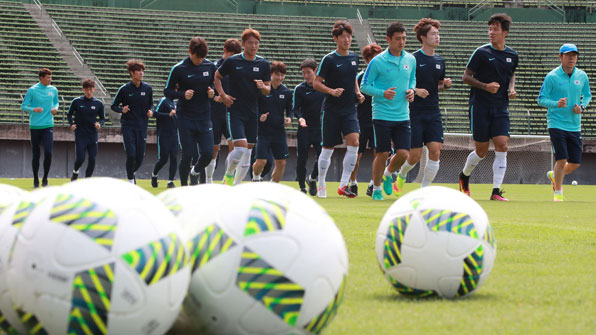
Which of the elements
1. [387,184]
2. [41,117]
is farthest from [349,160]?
[41,117]

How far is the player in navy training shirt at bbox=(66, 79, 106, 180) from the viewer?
1636cm

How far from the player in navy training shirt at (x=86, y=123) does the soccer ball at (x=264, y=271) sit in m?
13.7

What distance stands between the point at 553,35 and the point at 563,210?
27.2m

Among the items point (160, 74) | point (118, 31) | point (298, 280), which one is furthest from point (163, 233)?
point (118, 31)

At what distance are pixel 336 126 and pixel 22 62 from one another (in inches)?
792

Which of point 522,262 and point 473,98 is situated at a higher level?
point 473,98

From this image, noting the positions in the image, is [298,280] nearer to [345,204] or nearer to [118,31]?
[345,204]

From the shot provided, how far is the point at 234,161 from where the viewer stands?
40.8ft

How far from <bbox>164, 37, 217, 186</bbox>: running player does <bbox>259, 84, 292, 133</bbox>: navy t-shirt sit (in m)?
2.10

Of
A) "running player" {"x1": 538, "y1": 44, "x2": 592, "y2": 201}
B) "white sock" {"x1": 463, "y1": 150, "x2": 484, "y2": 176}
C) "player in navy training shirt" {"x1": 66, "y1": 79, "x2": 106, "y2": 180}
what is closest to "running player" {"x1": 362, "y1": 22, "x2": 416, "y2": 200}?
"white sock" {"x1": 463, "y1": 150, "x2": 484, "y2": 176}

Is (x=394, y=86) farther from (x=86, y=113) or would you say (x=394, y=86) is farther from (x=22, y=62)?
(x=22, y=62)

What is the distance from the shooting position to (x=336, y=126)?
42.4ft

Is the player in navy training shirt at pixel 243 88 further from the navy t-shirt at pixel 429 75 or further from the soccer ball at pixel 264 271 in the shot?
the soccer ball at pixel 264 271

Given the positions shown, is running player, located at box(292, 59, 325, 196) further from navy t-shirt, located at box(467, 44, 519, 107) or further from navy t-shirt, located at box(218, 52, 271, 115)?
navy t-shirt, located at box(467, 44, 519, 107)
